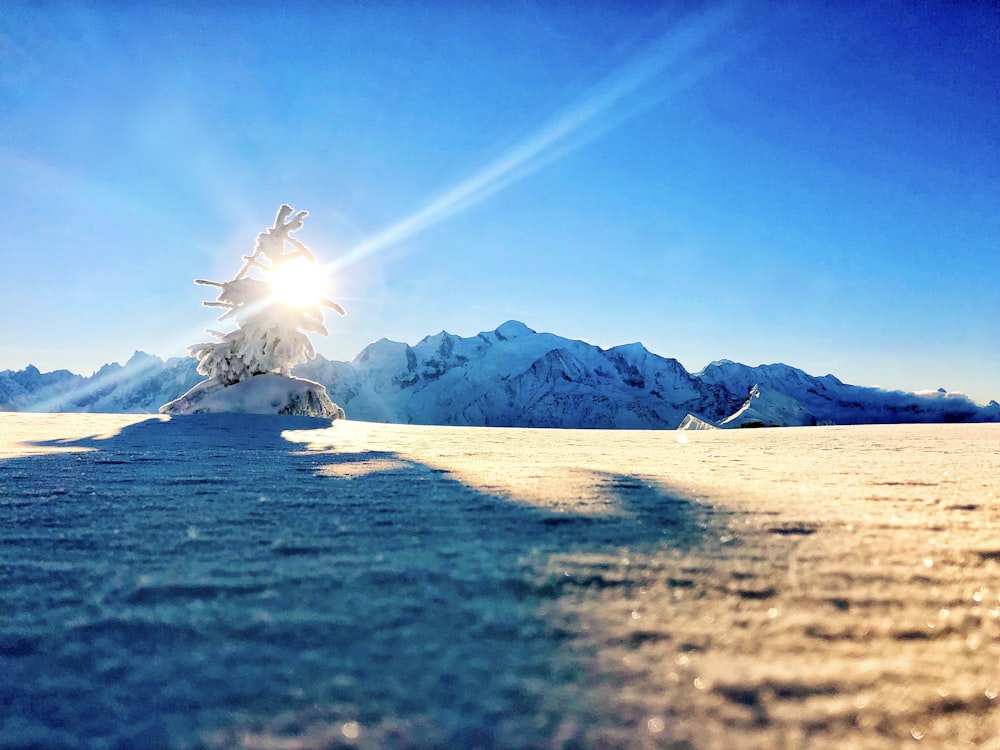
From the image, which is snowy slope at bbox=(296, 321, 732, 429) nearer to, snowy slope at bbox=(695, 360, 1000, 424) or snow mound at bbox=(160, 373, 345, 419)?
snowy slope at bbox=(695, 360, 1000, 424)

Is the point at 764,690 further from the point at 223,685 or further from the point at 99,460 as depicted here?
the point at 99,460

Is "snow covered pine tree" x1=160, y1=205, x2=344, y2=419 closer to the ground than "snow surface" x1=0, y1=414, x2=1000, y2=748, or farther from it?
farther from it

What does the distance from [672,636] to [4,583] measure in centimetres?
161

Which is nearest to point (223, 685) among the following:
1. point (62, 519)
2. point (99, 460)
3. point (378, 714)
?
point (378, 714)

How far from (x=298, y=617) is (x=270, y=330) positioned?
11.6 meters

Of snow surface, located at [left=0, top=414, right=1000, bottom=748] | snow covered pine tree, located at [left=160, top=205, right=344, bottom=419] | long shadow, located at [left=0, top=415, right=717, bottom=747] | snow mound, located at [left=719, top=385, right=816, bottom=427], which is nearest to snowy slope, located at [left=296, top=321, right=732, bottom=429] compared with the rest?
snow mound, located at [left=719, top=385, right=816, bottom=427]

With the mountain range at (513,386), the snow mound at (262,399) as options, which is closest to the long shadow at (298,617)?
the snow mound at (262,399)

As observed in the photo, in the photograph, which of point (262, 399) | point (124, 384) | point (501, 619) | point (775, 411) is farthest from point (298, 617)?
point (124, 384)

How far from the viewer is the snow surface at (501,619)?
78 cm

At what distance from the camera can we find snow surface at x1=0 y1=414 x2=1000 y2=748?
2.55 feet

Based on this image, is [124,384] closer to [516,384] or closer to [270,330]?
[516,384]

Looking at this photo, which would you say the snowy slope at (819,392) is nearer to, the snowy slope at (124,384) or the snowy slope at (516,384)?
the snowy slope at (516,384)

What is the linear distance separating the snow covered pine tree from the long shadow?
932 centimetres

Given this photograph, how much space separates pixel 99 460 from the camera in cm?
333
